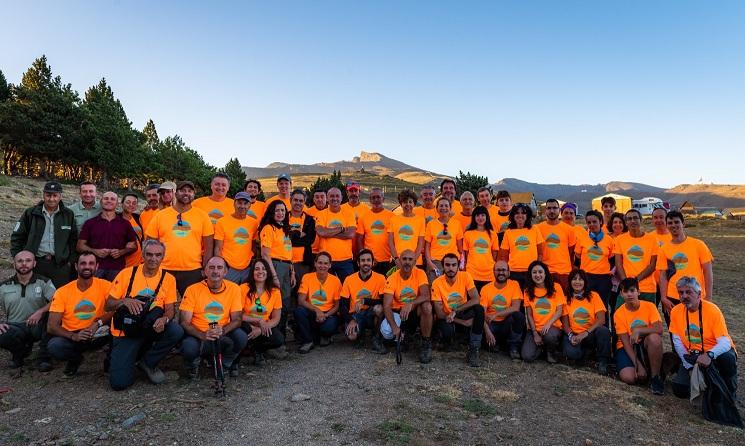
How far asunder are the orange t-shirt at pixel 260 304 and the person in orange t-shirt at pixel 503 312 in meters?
3.03

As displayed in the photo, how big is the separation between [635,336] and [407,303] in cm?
306

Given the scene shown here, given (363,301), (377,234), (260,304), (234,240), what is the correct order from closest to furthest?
(260,304) < (234,240) < (363,301) < (377,234)

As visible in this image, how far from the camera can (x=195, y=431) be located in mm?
4184

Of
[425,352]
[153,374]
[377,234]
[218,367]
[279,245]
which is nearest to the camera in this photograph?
[153,374]

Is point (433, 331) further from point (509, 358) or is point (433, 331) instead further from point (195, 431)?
point (195, 431)

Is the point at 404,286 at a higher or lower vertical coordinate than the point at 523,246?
lower

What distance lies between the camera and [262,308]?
6242 mm

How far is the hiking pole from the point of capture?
5.11 meters

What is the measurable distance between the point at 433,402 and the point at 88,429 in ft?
11.2

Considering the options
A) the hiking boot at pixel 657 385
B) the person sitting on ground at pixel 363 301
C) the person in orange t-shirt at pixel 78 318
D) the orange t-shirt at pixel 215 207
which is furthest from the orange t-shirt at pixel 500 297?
the person in orange t-shirt at pixel 78 318

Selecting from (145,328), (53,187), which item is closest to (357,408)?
(145,328)

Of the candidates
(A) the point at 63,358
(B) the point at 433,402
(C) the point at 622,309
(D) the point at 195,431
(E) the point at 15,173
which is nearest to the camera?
(D) the point at 195,431

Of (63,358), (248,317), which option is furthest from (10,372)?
Answer: (248,317)

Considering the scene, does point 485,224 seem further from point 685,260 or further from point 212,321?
point 212,321
